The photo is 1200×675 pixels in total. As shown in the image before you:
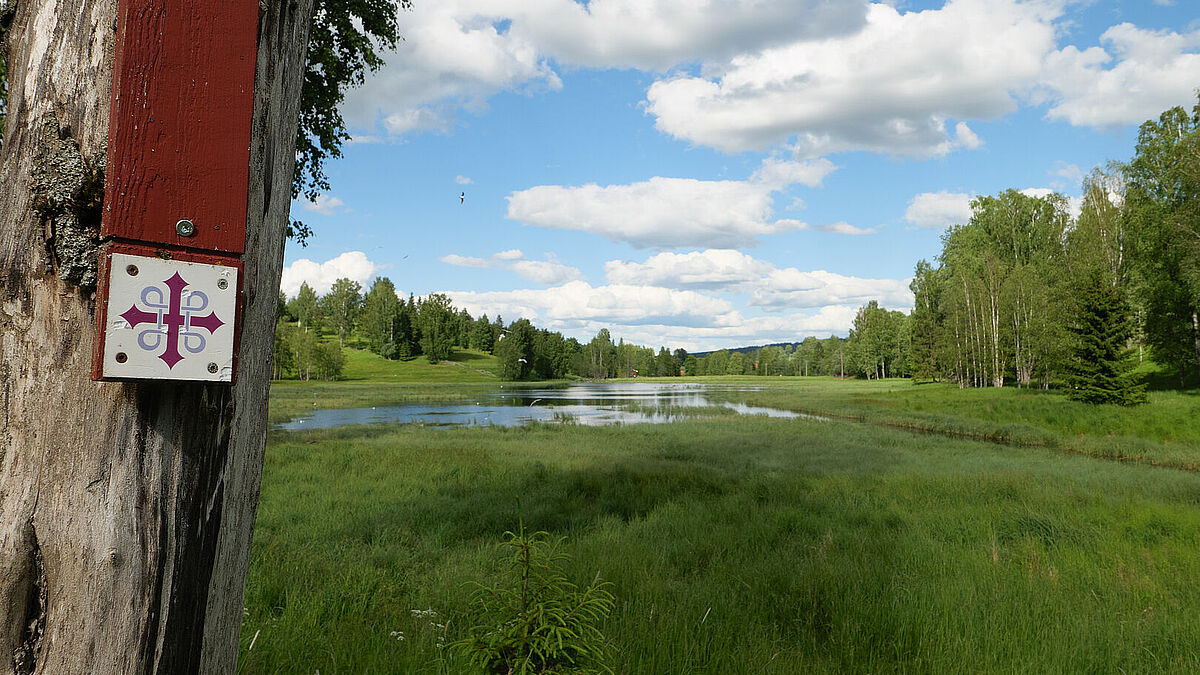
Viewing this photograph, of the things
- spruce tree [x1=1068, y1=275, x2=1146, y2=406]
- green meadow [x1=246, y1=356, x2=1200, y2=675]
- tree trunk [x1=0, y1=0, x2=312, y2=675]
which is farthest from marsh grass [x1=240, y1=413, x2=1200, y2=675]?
spruce tree [x1=1068, y1=275, x2=1146, y2=406]

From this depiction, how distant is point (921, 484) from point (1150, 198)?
32339mm

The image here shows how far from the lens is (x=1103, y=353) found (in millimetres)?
25234

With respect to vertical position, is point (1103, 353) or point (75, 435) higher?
point (1103, 353)

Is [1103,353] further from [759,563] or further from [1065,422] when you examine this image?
[759,563]

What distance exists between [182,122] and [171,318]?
0.45 metres

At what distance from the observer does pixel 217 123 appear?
1322 millimetres

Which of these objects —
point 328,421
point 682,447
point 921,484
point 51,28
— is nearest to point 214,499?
point 51,28

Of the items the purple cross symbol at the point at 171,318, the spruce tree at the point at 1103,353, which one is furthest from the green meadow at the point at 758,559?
the spruce tree at the point at 1103,353

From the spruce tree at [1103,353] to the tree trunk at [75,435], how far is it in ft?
107

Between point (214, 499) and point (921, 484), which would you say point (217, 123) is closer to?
point (214, 499)

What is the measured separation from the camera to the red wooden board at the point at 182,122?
1221mm

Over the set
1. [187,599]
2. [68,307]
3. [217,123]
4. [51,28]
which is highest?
[51,28]

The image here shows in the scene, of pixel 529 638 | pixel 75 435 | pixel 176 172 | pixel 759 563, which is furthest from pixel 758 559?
pixel 176 172

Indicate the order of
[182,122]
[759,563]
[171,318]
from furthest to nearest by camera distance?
[759,563] < [182,122] < [171,318]
